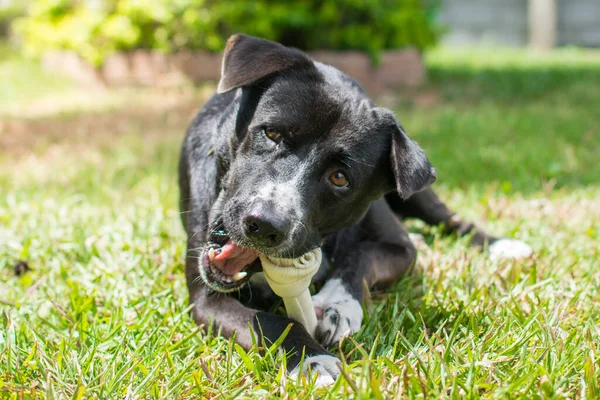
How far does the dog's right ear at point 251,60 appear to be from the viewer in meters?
2.68

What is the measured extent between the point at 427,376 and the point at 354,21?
7840 mm

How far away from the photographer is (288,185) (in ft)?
8.29

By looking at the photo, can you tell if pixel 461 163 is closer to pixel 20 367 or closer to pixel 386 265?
pixel 386 265

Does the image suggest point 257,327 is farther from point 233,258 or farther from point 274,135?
point 274,135

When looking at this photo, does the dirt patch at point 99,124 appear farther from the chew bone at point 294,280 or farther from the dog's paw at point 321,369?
the dog's paw at point 321,369

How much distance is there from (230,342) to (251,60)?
1175 mm

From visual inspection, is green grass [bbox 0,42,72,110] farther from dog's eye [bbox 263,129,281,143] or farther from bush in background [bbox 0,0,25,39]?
dog's eye [bbox 263,129,281,143]

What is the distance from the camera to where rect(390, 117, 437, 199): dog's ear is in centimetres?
268

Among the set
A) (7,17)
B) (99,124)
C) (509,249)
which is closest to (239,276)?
(509,249)

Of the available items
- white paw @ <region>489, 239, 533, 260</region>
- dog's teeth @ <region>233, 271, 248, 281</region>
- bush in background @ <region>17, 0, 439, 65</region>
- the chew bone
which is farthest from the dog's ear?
bush in background @ <region>17, 0, 439, 65</region>

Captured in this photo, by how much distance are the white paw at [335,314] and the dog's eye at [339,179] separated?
48 centimetres

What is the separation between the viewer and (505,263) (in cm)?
334

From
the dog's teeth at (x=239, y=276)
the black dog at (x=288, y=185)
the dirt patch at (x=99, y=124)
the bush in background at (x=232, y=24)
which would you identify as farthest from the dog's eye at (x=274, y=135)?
the bush in background at (x=232, y=24)

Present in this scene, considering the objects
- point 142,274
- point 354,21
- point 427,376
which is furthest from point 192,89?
point 427,376
